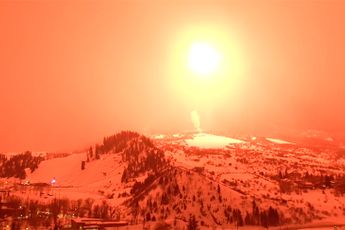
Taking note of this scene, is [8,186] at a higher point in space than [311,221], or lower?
higher

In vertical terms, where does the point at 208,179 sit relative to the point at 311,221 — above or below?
above

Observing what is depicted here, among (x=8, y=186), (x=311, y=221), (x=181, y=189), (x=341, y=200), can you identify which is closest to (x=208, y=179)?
(x=181, y=189)

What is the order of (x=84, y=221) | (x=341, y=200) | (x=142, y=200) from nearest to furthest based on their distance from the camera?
(x=84, y=221)
(x=142, y=200)
(x=341, y=200)

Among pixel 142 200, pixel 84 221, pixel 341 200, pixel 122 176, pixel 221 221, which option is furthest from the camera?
pixel 122 176

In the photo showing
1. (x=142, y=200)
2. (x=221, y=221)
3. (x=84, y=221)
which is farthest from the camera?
(x=142, y=200)

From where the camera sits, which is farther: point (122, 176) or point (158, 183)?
point (122, 176)

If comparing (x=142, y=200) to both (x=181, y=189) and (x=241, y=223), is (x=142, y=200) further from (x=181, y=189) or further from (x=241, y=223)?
(x=241, y=223)

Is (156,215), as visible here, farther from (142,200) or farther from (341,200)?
(341,200)

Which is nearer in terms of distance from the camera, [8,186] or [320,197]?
[320,197]

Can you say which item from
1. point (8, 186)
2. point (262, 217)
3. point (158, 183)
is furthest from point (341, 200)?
point (8, 186)
